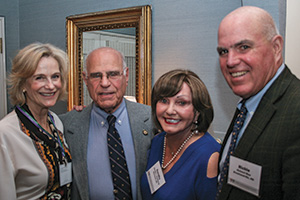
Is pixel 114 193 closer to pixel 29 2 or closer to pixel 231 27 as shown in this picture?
pixel 231 27

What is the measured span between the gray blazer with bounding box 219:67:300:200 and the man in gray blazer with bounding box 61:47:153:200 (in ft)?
2.49

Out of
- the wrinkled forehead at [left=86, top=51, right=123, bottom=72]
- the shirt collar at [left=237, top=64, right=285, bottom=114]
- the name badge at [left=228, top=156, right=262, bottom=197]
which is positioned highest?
the wrinkled forehead at [left=86, top=51, right=123, bottom=72]

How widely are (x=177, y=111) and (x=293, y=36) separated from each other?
1.01m

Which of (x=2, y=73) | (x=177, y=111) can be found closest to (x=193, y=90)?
(x=177, y=111)

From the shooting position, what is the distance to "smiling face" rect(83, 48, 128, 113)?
1.82m

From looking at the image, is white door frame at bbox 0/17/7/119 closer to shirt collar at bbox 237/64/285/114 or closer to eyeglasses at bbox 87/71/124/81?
eyeglasses at bbox 87/71/124/81

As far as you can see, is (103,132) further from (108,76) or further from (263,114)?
(263,114)

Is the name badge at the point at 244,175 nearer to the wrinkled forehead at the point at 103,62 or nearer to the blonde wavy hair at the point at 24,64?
the wrinkled forehead at the point at 103,62

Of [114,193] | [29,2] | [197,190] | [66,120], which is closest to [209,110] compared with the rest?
[197,190]

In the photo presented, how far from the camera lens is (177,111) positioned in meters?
1.52

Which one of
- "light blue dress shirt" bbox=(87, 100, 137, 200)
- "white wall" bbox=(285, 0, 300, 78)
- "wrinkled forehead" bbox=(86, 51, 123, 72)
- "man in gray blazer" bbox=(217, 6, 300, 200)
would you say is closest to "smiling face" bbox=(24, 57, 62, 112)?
"wrinkled forehead" bbox=(86, 51, 123, 72)

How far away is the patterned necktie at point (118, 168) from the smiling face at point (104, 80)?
0.22 metres

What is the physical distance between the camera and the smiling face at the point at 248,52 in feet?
3.62

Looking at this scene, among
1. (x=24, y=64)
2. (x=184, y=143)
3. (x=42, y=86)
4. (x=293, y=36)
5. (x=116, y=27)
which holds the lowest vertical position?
(x=184, y=143)
